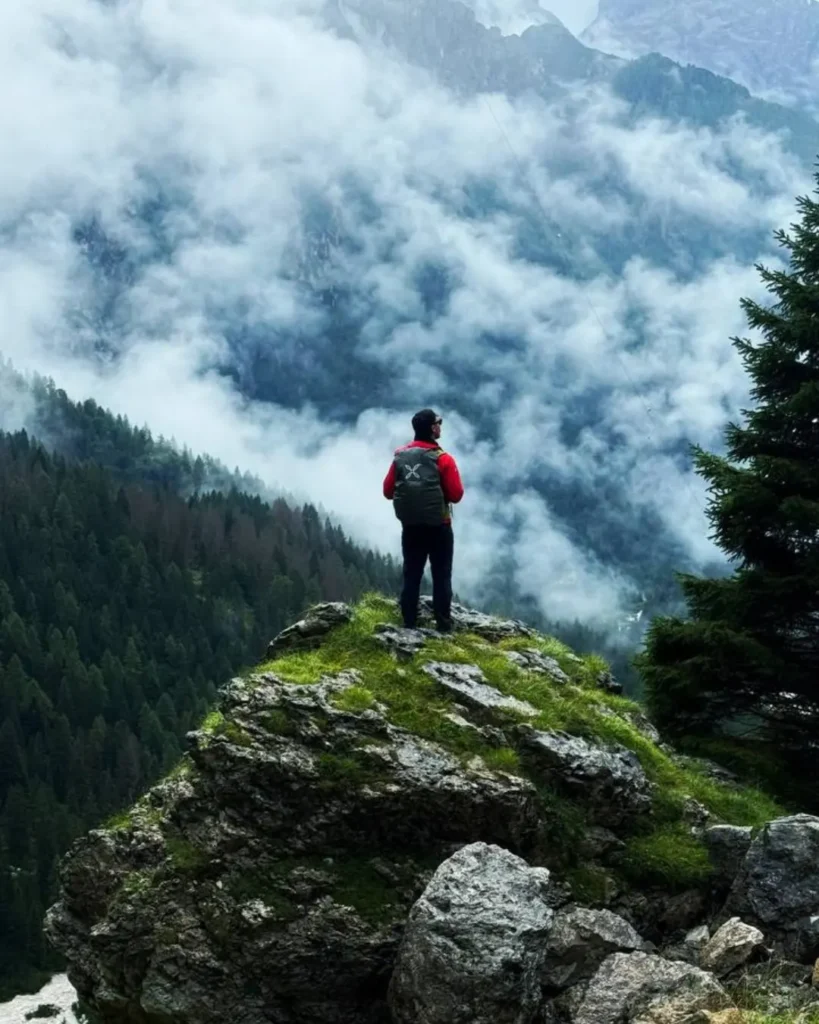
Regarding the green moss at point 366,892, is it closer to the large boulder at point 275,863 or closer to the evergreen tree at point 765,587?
the large boulder at point 275,863

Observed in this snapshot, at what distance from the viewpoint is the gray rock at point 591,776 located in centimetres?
1440

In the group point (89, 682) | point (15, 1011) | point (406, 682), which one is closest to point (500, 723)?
point (406, 682)

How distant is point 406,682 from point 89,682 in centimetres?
17770

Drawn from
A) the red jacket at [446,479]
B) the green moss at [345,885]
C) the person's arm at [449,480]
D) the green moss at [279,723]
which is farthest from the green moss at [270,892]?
the person's arm at [449,480]

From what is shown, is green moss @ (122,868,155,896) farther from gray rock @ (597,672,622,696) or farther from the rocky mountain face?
gray rock @ (597,672,622,696)

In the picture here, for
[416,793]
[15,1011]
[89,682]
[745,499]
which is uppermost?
[89,682]

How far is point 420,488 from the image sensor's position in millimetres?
17172

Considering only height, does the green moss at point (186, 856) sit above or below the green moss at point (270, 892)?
above

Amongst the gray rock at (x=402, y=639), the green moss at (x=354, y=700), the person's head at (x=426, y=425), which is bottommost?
the green moss at (x=354, y=700)

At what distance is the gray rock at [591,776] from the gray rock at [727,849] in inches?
43.8

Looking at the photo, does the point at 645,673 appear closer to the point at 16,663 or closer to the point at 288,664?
the point at 288,664

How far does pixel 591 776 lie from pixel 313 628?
561 centimetres

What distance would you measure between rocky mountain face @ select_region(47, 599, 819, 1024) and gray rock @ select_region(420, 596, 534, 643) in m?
2.63

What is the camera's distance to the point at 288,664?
1590cm
